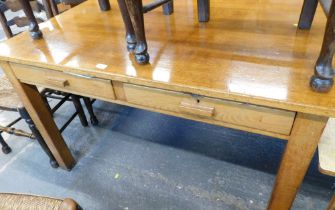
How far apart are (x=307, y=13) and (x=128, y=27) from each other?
57 cm

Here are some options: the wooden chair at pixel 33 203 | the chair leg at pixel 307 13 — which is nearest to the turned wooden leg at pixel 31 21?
the wooden chair at pixel 33 203

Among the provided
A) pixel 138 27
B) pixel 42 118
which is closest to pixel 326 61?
pixel 138 27

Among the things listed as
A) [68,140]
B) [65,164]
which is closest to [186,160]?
[65,164]

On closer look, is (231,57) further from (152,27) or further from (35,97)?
(35,97)

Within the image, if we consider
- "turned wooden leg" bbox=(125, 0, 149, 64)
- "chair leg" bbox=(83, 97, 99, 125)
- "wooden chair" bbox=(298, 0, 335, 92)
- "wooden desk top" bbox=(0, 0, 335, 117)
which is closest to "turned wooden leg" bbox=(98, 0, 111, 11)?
"wooden desk top" bbox=(0, 0, 335, 117)

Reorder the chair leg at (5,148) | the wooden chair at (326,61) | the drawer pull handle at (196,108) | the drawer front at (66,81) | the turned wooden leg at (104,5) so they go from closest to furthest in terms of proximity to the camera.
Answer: the wooden chair at (326,61), the drawer pull handle at (196,108), the drawer front at (66,81), the turned wooden leg at (104,5), the chair leg at (5,148)

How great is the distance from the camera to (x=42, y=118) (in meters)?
1.23

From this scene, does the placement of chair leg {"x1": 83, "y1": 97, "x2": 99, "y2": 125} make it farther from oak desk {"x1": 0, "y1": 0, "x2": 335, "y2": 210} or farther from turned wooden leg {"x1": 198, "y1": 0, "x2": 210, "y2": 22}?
turned wooden leg {"x1": 198, "y1": 0, "x2": 210, "y2": 22}

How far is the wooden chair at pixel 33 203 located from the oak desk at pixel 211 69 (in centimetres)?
36

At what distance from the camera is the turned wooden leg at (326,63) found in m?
0.52

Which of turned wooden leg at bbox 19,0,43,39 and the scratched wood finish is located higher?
turned wooden leg at bbox 19,0,43,39

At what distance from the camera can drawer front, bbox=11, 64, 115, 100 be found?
Result: 2.91 feet

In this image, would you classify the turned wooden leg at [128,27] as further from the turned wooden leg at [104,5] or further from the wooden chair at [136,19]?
the turned wooden leg at [104,5]

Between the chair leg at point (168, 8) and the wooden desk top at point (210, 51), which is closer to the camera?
the wooden desk top at point (210, 51)
